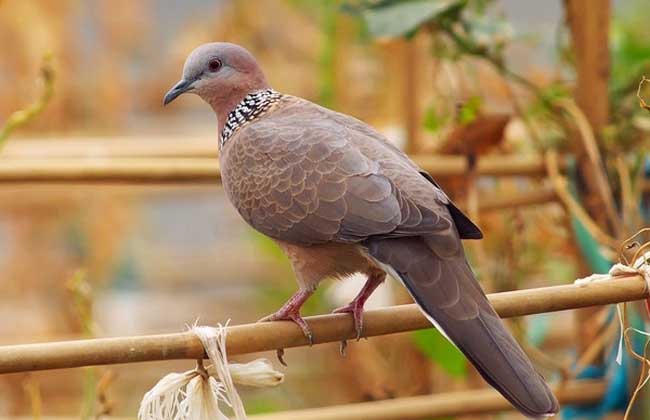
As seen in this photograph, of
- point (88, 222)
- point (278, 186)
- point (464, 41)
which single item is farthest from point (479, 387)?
point (88, 222)

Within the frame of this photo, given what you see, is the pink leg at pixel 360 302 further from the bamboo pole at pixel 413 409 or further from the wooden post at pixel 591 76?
the wooden post at pixel 591 76

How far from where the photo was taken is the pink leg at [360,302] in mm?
1442

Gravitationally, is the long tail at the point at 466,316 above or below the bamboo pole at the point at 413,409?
above

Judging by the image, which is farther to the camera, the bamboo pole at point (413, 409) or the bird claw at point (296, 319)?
the bamboo pole at point (413, 409)

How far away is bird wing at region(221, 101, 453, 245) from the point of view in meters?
1.50

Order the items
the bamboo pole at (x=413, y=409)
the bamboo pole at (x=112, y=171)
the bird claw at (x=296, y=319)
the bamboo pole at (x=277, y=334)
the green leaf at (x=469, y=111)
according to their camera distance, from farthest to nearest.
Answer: the green leaf at (x=469, y=111)
the bamboo pole at (x=112, y=171)
the bamboo pole at (x=413, y=409)
the bird claw at (x=296, y=319)
the bamboo pole at (x=277, y=334)

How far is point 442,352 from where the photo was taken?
243cm

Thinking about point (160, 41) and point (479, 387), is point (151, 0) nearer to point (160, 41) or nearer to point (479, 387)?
point (160, 41)

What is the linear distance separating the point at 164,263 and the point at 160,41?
102 cm

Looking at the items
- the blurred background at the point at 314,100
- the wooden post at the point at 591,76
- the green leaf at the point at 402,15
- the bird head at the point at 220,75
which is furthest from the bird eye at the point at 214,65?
the wooden post at the point at 591,76

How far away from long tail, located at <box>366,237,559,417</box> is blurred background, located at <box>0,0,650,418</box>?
52 cm

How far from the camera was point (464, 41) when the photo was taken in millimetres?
2369

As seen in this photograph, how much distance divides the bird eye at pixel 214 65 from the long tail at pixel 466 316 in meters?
0.44

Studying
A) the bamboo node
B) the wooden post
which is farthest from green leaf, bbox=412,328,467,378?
the bamboo node
